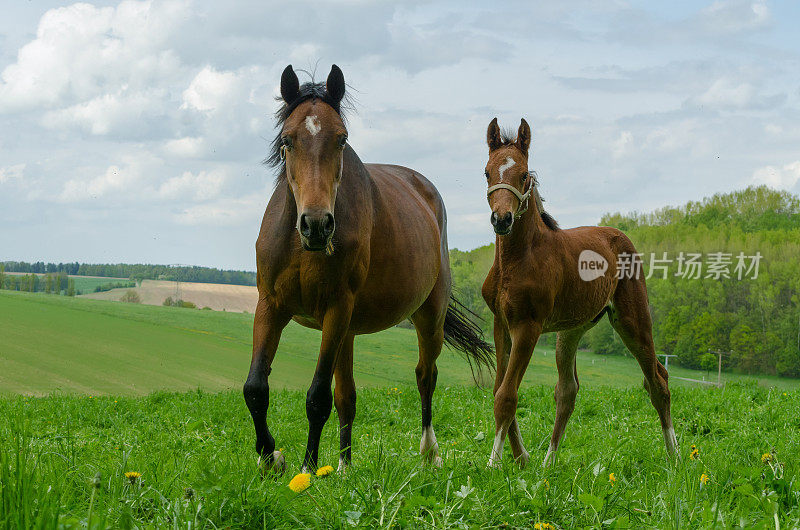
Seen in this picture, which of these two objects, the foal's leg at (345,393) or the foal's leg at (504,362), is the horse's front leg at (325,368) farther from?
the foal's leg at (504,362)

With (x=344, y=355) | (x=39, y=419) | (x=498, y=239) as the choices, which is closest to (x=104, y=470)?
(x=344, y=355)

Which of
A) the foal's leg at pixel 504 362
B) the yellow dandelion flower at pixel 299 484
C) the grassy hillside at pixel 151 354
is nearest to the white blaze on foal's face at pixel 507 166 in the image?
the foal's leg at pixel 504 362

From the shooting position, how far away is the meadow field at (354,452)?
252 cm

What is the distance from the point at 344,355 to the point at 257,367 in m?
1.21

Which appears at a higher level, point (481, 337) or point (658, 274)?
point (658, 274)

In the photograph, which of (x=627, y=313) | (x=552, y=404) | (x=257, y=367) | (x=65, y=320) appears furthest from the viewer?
(x=65, y=320)

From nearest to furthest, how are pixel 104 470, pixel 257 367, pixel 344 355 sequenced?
pixel 104 470 → pixel 257 367 → pixel 344 355

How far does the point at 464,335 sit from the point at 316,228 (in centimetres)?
420

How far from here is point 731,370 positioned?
115ft

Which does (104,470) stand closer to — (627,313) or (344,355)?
(344,355)

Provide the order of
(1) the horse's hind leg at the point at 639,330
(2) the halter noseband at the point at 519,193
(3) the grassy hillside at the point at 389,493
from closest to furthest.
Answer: (3) the grassy hillside at the point at 389,493
(2) the halter noseband at the point at 519,193
(1) the horse's hind leg at the point at 639,330

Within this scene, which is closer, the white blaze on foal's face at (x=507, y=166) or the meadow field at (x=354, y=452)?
the meadow field at (x=354, y=452)

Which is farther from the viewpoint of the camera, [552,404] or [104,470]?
[552,404]

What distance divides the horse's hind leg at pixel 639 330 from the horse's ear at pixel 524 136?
179 centimetres
